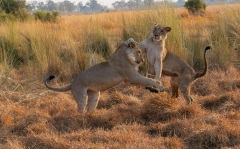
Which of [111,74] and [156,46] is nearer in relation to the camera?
[111,74]

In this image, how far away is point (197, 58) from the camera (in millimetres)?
9406

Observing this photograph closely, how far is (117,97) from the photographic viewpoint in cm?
724

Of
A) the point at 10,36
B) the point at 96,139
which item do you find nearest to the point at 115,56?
the point at 96,139

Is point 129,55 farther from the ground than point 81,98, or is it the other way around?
point 129,55

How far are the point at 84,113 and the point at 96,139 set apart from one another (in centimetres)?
103

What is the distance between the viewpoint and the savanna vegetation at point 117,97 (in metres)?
5.23

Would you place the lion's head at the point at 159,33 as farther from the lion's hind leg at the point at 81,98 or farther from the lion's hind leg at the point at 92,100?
the lion's hind leg at the point at 81,98

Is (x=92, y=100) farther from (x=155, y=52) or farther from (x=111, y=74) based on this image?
(x=155, y=52)

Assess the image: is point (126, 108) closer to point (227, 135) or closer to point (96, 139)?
point (96, 139)

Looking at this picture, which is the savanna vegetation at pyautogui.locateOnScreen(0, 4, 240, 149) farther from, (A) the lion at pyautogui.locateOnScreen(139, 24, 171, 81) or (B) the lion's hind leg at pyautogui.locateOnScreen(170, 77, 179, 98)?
(A) the lion at pyautogui.locateOnScreen(139, 24, 171, 81)

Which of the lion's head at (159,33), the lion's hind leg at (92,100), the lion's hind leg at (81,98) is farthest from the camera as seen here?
the lion's head at (159,33)

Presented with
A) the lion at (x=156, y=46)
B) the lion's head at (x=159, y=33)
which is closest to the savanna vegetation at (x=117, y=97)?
the lion at (x=156, y=46)

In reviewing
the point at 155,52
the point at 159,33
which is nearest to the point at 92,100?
the point at 155,52

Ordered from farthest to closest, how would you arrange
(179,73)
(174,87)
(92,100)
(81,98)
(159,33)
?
1. (174,87)
2. (179,73)
3. (159,33)
4. (92,100)
5. (81,98)
